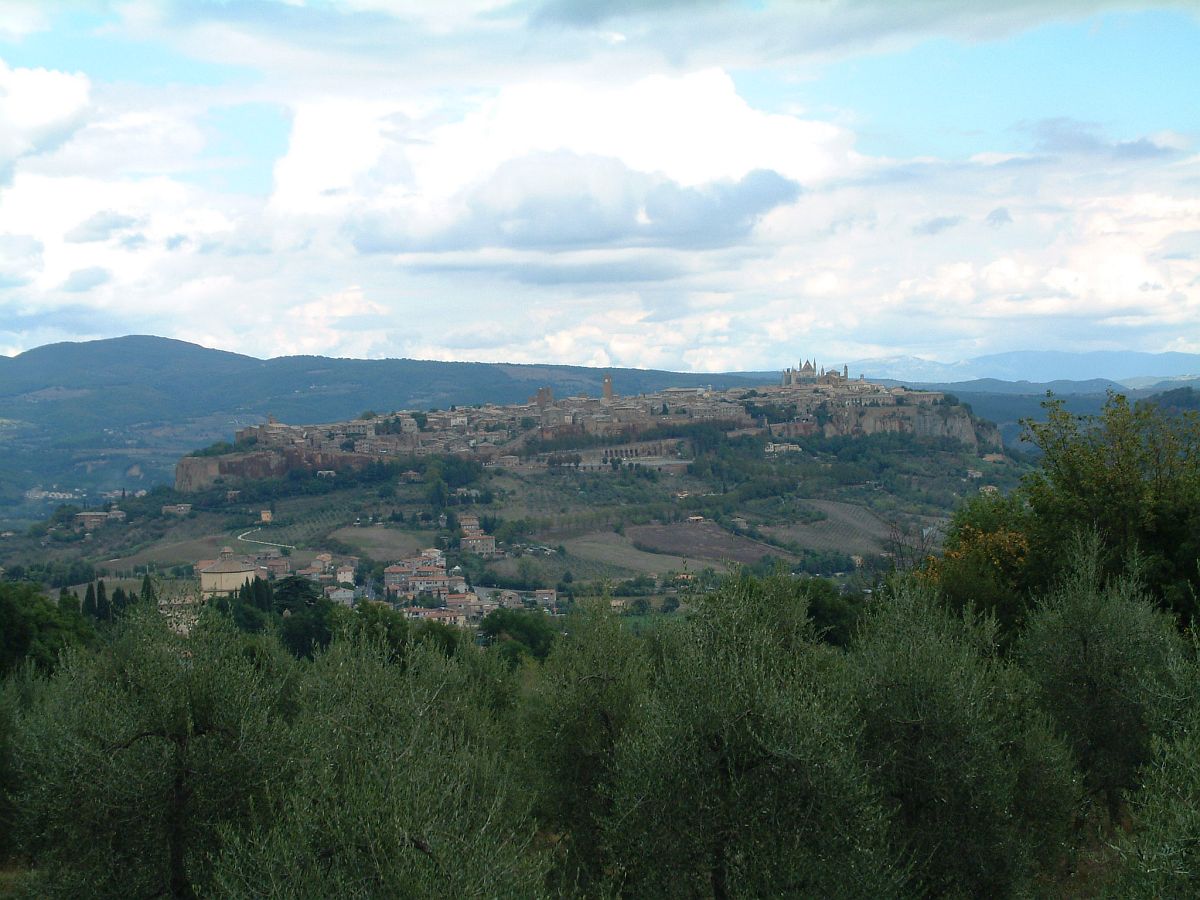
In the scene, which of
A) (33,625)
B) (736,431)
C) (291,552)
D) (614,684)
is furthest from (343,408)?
(614,684)

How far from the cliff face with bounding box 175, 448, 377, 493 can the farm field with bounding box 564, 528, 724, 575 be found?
1314 inches

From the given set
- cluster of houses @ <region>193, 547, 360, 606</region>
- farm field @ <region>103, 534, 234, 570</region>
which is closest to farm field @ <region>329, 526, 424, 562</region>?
cluster of houses @ <region>193, 547, 360, 606</region>

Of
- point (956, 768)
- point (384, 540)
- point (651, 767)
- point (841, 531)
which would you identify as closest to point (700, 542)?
point (841, 531)

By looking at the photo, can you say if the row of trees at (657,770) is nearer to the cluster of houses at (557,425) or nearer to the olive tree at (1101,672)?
the olive tree at (1101,672)

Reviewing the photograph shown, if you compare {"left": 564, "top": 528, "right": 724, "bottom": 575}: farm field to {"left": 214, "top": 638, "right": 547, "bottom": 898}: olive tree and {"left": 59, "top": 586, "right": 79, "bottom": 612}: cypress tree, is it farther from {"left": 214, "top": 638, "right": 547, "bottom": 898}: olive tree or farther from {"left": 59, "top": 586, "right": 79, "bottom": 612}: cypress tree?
{"left": 214, "top": 638, "right": 547, "bottom": 898}: olive tree

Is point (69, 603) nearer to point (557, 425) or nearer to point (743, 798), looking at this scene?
point (743, 798)

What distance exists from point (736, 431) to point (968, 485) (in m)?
32.4

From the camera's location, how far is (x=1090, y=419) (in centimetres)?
2559

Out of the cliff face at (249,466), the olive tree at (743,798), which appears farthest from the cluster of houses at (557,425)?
the olive tree at (743,798)

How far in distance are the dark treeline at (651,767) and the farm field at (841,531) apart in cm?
5765

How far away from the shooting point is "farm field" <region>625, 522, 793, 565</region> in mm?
72750

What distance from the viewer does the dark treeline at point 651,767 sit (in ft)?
32.2

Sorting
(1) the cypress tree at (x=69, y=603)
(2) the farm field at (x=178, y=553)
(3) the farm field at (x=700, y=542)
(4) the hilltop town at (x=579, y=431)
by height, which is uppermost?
(4) the hilltop town at (x=579, y=431)

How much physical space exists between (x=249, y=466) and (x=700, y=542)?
48.4m
